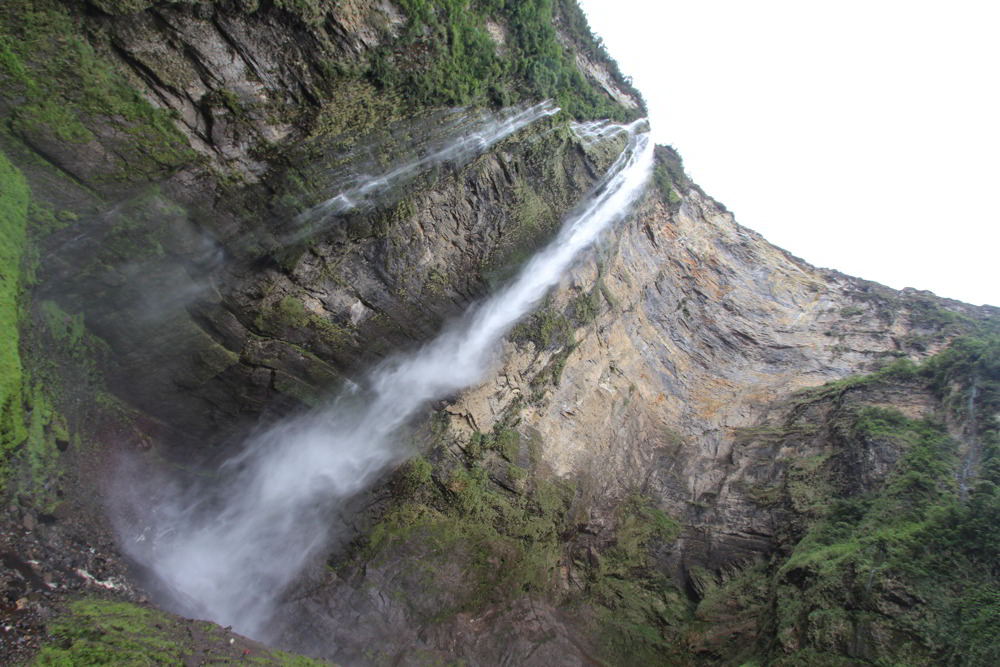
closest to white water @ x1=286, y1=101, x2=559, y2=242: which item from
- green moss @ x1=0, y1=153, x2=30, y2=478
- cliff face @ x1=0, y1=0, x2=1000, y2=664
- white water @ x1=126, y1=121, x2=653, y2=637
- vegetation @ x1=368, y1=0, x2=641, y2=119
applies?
cliff face @ x1=0, y1=0, x2=1000, y2=664

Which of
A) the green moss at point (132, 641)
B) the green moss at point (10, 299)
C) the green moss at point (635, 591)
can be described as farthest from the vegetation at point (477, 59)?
the green moss at point (635, 591)

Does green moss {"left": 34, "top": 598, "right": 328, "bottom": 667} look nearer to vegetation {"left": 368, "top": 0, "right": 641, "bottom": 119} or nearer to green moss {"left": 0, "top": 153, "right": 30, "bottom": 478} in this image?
green moss {"left": 0, "top": 153, "right": 30, "bottom": 478}

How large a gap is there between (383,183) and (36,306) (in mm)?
7088

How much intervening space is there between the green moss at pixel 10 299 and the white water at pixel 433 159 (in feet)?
15.0

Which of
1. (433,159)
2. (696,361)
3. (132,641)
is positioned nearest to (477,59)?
(433,159)

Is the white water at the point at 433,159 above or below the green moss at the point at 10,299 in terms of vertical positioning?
above

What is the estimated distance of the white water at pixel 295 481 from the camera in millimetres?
12133

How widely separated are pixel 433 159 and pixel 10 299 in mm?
8518

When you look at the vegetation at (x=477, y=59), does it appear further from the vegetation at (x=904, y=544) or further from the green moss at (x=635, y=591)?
the vegetation at (x=904, y=544)

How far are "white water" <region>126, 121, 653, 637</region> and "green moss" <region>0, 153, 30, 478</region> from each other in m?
3.61

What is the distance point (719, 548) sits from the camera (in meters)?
14.3

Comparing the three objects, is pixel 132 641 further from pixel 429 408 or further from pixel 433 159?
pixel 433 159

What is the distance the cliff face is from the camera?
9.54 metres

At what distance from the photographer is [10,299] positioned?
9.36 meters
